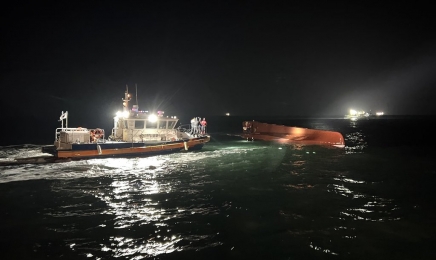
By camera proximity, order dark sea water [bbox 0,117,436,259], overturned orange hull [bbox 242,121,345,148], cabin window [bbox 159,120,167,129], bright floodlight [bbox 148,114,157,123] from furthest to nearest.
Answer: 1. overturned orange hull [bbox 242,121,345,148]
2. cabin window [bbox 159,120,167,129]
3. bright floodlight [bbox 148,114,157,123]
4. dark sea water [bbox 0,117,436,259]

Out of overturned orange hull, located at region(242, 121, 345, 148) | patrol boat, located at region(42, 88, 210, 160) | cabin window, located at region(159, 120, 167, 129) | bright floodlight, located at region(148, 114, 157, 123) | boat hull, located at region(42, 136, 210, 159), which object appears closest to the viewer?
boat hull, located at region(42, 136, 210, 159)

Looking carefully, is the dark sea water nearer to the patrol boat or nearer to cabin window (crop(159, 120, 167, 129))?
the patrol boat

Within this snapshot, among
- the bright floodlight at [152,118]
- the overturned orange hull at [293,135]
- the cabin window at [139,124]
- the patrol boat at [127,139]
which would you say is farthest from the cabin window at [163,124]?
the overturned orange hull at [293,135]

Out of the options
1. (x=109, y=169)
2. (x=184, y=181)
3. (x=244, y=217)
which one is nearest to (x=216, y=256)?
(x=244, y=217)

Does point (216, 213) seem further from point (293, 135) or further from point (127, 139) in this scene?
point (293, 135)

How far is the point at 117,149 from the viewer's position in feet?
72.1

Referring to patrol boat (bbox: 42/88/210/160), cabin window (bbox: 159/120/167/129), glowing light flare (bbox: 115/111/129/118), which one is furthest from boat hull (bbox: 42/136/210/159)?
glowing light flare (bbox: 115/111/129/118)

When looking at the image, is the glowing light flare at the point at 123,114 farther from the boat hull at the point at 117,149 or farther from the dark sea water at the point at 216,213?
the dark sea water at the point at 216,213

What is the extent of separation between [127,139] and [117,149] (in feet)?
6.58

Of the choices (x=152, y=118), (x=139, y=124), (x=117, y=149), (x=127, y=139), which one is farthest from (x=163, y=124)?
(x=117, y=149)

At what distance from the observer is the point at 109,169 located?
58.4 feet

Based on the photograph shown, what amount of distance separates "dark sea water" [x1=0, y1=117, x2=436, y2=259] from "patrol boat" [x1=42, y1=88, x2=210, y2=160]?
9.25 feet

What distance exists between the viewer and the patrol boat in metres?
20.5

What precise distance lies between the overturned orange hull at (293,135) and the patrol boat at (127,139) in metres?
13.5
